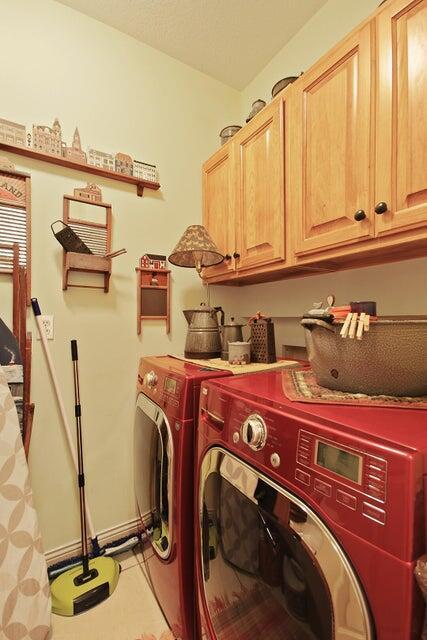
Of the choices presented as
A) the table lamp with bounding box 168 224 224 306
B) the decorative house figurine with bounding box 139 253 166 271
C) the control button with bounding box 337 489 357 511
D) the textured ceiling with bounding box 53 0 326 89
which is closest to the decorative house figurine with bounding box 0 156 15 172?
the decorative house figurine with bounding box 139 253 166 271

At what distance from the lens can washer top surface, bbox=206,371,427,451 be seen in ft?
1.74

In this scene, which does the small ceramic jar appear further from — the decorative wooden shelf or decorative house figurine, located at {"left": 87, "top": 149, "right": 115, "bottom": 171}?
decorative house figurine, located at {"left": 87, "top": 149, "right": 115, "bottom": 171}

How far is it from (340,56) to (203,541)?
1.81 meters

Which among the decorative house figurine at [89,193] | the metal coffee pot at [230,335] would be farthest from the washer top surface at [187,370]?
the decorative house figurine at [89,193]

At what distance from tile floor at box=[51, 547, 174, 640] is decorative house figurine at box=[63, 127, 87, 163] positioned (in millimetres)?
2226

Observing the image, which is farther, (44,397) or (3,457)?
(44,397)

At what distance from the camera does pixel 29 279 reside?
1506 millimetres

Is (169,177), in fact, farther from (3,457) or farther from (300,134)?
(3,457)

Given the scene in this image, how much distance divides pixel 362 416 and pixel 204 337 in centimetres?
104

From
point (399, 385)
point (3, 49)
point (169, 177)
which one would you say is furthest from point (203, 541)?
point (3, 49)

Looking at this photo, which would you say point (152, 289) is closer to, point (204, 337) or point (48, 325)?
point (204, 337)

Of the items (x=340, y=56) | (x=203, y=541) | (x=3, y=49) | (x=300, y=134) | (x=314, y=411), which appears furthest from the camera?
(x=3, y=49)

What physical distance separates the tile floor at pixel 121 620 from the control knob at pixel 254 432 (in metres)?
1.12

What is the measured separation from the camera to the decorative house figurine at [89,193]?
1631 mm
